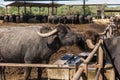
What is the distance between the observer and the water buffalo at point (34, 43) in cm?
742

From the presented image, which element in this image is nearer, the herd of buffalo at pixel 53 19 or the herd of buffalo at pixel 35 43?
the herd of buffalo at pixel 35 43

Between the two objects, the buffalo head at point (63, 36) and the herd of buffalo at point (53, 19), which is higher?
the buffalo head at point (63, 36)

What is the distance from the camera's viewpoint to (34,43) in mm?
7457

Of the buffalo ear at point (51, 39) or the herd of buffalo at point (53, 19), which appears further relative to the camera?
the herd of buffalo at point (53, 19)

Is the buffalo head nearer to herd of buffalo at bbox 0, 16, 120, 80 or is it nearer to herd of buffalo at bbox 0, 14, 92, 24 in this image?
herd of buffalo at bbox 0, 16, 120, 80

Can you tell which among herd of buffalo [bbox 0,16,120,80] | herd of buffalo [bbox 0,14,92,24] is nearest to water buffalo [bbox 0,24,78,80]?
herd of buffalo [bbox 0,16,120,80]

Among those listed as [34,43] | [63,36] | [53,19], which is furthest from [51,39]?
[53,19]

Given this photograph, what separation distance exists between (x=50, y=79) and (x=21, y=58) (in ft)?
5.93

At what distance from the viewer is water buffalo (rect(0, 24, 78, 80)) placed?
292 inches

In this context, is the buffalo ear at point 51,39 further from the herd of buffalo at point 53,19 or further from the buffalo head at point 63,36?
the herd of buffalo at point 53,19

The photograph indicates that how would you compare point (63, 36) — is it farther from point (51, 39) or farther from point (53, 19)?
point (53, 19)

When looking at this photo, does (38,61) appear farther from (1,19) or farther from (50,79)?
(1,19)

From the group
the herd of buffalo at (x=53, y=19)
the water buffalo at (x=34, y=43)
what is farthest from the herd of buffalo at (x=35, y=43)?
the herd of buffalo at (x=53, y=19)

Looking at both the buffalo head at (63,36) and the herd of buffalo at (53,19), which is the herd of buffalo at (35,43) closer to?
the buffalo head at (63,36)
